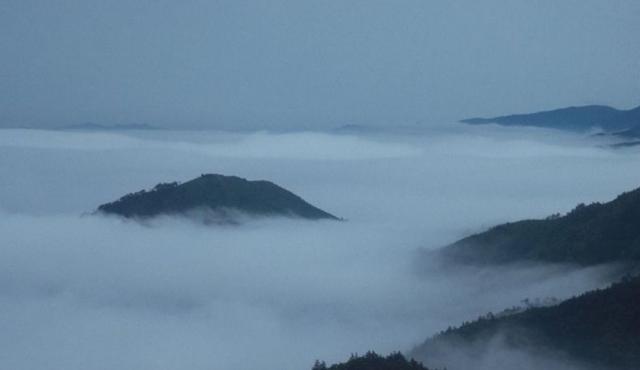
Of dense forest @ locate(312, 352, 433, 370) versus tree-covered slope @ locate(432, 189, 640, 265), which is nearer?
dense forest @ locate(312, 352, 433, 370)

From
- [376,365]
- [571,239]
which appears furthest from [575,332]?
[571,239]

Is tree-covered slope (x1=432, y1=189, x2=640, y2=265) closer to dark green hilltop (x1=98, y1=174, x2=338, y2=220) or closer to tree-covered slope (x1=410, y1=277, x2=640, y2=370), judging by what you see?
tree-covered slope (x1=410, y1=277, x2=640, y2=370)

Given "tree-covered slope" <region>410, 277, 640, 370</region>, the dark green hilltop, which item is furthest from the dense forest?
the dark green hilltop

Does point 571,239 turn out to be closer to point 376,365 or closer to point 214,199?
point 376,365

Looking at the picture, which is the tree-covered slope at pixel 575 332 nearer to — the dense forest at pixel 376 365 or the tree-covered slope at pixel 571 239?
the dense forest at pixel 376 365

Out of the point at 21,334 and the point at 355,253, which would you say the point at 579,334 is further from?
the point at 355,253

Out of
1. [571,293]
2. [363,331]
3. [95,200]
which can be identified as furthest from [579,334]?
[95,200]

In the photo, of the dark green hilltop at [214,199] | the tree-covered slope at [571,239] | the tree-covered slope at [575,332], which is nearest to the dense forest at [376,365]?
the tree-covered slope at [575,332]
